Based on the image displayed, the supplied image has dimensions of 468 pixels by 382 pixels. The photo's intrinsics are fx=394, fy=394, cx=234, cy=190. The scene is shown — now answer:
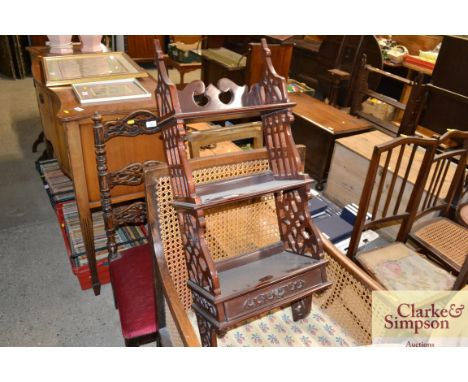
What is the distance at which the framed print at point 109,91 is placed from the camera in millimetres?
2027

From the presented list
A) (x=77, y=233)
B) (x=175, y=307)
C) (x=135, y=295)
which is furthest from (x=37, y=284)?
(x=175, y=307)

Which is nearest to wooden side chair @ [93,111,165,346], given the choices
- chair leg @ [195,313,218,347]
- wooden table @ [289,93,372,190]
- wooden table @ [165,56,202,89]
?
chair leg @ [195,313,218,347]

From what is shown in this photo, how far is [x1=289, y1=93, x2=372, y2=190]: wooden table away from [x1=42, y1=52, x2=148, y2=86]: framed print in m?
1.46

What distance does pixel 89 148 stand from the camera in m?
1.95

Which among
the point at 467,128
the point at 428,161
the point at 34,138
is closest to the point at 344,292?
the point at 428,161

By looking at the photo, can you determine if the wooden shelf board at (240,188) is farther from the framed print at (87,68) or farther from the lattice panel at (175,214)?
the framed print at (87,68)

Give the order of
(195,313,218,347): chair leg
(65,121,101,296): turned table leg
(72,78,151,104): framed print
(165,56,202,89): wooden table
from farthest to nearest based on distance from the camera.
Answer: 1. (165,56,202,89): wooden table
2. (72,78,151,104): framed print
3. (65,121,101,296): turned table leg
4. (195,313,218,347): chair leg

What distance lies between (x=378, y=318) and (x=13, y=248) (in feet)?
7.69

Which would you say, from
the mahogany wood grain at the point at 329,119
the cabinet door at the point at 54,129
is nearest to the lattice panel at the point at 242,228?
the cabinet door at the point at 54,129

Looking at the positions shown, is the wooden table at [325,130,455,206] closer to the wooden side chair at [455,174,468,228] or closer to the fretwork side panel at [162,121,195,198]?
the wooden side chair at [455,174,468,228]

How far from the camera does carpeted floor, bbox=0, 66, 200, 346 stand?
2.08 meters

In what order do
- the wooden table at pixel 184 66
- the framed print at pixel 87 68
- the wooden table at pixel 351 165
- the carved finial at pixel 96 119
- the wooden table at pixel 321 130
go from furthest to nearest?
the wooden table at pixel 184 66 < the wooden table at pixel 321 130 < the wooden table at pixel 351 165 < the framed print at pixel 87 68 < the carved finial at pixel 96 119

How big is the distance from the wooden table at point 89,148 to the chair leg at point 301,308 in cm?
110

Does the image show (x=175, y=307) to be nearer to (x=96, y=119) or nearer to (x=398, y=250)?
(x=96, y=119)
